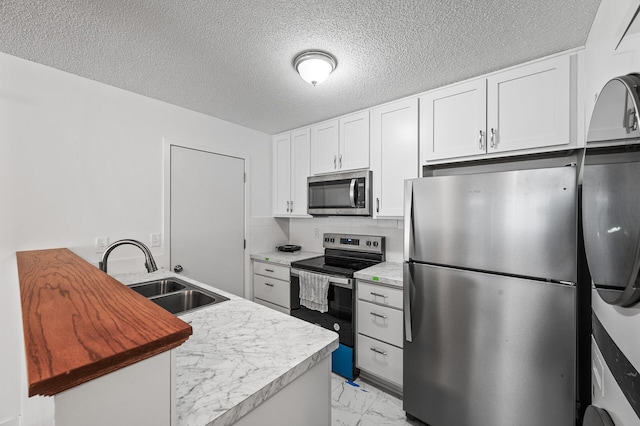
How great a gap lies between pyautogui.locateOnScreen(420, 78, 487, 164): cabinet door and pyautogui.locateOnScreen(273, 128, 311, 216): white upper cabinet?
1268 mm

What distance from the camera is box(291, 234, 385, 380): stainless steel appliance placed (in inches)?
87.7

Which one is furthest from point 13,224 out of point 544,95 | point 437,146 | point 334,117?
point 544,95

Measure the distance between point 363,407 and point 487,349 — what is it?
1018mm

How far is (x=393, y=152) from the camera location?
2324 mm

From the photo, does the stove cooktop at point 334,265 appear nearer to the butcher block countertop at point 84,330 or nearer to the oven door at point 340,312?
the oven door at point 340,312

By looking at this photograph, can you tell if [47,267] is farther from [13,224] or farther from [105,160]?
[105,160]

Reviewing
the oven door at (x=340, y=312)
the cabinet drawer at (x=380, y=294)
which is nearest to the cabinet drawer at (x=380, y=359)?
the oven door at (x=340, y=312)

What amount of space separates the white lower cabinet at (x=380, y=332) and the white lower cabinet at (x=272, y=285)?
819 mm

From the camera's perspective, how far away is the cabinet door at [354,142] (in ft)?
8.22

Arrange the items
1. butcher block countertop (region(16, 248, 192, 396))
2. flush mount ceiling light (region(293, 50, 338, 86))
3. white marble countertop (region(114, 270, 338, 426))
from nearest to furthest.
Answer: butcher block countertop (region(16, 248, 192, 396)), white marble countertop (region(114, 270, 338, 426)), flush mount ceiling light (region(293, 50, 338, 86))

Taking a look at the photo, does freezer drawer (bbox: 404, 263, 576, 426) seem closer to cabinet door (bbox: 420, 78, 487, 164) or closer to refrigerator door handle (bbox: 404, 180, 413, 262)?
refrigerator door handle (bbox: 404, 180, 413, 262)

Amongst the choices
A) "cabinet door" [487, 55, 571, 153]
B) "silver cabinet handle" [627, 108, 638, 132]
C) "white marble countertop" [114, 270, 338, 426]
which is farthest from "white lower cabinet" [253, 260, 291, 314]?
"silver cabinet handle" [627, 108, 638, 132]

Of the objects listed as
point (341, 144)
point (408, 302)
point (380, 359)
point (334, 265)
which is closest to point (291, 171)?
point (341, 144)

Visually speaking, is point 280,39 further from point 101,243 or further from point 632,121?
point 101,243
